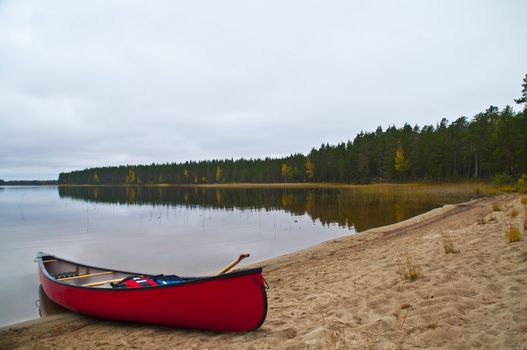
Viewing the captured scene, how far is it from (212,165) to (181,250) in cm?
13425

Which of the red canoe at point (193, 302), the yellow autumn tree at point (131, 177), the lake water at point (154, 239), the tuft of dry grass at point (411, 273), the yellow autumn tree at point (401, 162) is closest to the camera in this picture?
the red canoe at point (193, 302)

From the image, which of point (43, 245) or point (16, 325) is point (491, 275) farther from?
point (43, 245)

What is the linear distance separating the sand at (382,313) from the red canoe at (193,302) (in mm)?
229

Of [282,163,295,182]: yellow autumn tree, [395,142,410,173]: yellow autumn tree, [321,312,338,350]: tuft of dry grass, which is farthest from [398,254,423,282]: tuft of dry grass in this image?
[282,163,295,182]: yellow autumn tree

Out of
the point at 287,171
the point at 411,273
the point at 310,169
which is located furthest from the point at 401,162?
the point at 411,273

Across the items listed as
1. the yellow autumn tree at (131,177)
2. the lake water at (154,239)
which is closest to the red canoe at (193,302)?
the lake water at (154,239)

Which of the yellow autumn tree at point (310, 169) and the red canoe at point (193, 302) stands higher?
the yellow autumn tree at point (310, 169)

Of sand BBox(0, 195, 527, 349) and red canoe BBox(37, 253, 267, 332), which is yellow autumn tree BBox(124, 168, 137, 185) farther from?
red canoe BBox(37, 253, 267, 332)

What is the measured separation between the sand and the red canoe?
229mm

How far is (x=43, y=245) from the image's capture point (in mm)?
16938

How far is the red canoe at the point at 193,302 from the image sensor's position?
5125 millimetres

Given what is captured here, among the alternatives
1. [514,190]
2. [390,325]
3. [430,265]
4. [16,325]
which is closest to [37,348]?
[16,325]

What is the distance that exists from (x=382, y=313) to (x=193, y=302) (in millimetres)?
3330

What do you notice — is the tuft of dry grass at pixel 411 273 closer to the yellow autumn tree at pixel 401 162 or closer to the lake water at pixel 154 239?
the lake water at pixel 154 239
